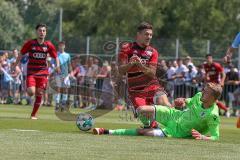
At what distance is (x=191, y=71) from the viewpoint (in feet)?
97.5

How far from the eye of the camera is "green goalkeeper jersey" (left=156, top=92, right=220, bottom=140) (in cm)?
1268

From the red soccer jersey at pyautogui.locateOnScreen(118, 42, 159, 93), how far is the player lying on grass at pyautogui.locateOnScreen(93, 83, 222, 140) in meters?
1.69

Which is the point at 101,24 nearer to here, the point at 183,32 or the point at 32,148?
the point at 183,32

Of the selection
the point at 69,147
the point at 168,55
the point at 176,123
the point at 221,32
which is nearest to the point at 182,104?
the point at 176,123

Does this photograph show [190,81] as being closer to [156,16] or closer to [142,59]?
[142,59]

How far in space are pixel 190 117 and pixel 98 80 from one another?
16.8 metres

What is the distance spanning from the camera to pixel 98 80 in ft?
96.4

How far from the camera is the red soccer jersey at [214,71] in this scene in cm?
2536

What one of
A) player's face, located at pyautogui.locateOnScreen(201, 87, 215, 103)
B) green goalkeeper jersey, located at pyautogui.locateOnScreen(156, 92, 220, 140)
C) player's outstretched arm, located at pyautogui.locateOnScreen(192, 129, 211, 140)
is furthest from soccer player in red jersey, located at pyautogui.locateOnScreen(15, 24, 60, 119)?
player's face, located at pyautogui.locateOnScreen(201, 87, 215, 103)

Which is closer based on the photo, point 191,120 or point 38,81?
point 191,120

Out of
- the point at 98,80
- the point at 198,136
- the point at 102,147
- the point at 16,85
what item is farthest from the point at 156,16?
the point at 102,147

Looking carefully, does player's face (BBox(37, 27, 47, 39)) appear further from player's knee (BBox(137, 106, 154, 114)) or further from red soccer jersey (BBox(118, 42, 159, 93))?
player's knee (BBox(137, 106, 154, 114))

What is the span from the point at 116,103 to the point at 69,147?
15.4 m

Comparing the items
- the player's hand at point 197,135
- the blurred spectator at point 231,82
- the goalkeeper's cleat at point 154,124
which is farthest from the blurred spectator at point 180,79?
the player's hand at point 197,135
